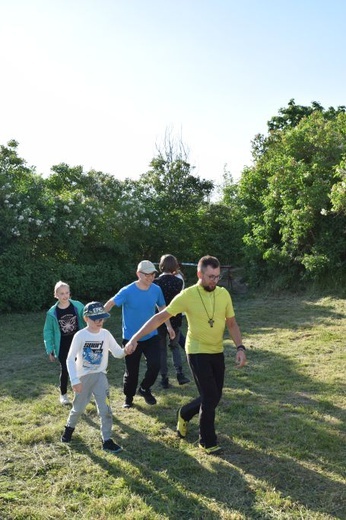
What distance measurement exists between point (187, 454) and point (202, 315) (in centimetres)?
125

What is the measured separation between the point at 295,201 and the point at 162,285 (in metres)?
9.16

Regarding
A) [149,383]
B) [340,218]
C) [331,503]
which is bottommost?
[331,503]

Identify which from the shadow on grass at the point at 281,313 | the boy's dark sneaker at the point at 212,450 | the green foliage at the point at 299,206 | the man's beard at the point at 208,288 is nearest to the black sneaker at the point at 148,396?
the boy's dark sneaker at the point at 212,450

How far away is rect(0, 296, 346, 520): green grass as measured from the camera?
12.4 feet

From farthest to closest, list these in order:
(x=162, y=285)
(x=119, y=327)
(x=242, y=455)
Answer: (x=119, y=327), (x=162, y=285), (x=242, y=455)

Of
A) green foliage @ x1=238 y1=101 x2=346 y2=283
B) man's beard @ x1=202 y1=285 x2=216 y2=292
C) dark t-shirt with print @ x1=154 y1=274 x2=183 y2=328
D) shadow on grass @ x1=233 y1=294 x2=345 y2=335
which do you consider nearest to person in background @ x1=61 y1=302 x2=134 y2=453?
man's beard @ x1=202 y1=285 x2=216 y2=292

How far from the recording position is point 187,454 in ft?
15.4

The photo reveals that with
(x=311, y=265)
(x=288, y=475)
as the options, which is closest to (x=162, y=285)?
(x=288, y=475)

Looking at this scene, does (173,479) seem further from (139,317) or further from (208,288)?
(139,317)

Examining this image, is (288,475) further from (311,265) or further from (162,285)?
(311,265)

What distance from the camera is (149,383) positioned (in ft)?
20.2

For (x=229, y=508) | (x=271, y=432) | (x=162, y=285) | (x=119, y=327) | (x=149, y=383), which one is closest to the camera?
(x=229, y=508)

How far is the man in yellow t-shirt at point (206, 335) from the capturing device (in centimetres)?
468

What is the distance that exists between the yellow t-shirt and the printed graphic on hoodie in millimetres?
803
